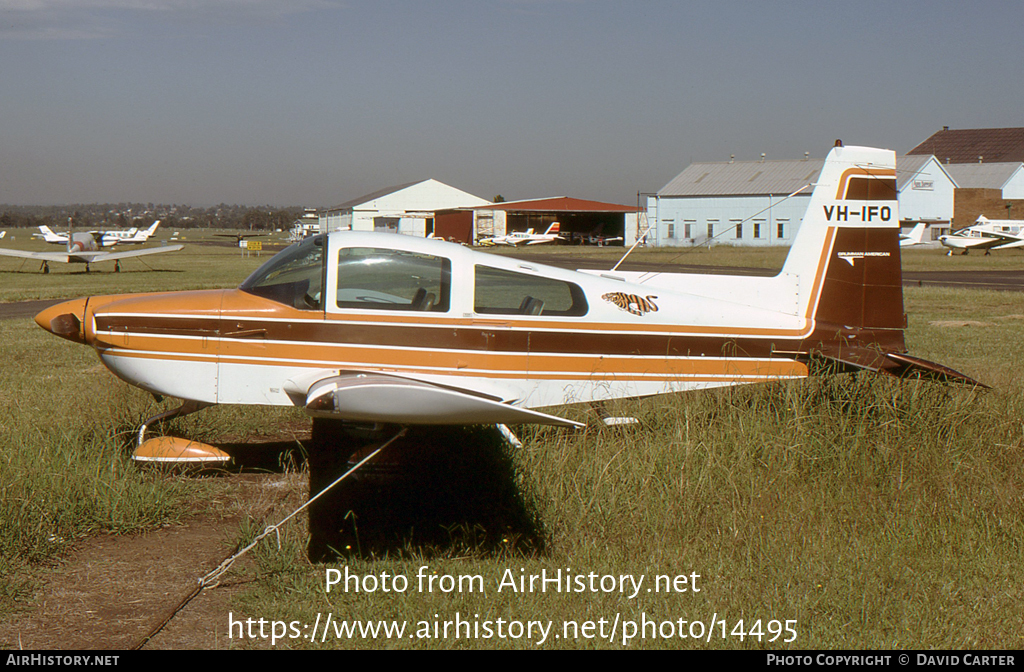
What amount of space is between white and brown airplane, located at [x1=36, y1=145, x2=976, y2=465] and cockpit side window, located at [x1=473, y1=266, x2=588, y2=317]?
0.01 meters

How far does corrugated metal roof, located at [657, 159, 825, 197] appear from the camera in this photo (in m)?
59.0

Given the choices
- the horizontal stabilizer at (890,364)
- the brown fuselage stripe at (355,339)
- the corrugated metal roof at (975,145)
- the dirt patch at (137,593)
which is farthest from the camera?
the corrugated metal roof at (975,145)

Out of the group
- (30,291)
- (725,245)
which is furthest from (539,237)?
(30,291)

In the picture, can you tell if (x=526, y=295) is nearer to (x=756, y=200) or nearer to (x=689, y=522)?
(x=689, y=522)

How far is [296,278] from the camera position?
533 cm

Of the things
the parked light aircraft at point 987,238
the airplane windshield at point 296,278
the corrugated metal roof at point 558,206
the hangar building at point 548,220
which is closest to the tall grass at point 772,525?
the airplane windshield at point 296,278

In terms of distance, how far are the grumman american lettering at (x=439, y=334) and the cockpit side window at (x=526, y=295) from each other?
1 centimetres

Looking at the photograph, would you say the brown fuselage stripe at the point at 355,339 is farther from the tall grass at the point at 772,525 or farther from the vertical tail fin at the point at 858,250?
the vertical tail fin at the point at 858,250

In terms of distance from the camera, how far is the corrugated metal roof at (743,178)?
5897 centimetres

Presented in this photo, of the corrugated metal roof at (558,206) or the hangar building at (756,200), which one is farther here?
the corrugated metal roof at (558,206)

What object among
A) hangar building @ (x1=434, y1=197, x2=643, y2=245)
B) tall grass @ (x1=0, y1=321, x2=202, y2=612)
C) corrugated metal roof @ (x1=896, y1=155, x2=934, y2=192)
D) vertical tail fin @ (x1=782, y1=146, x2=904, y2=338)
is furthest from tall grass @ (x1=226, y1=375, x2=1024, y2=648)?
hangar building @ (x1=434, y1=197, x2=643, y2=245)

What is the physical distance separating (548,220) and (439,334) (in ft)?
235

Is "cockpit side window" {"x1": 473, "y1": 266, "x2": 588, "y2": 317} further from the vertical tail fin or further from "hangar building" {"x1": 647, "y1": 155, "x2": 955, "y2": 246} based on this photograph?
"hangar building" {"x1": 647, "y1": 155, "x2": 955, "y2": 246}

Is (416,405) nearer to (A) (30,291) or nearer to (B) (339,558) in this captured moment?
(B) (339,558)
